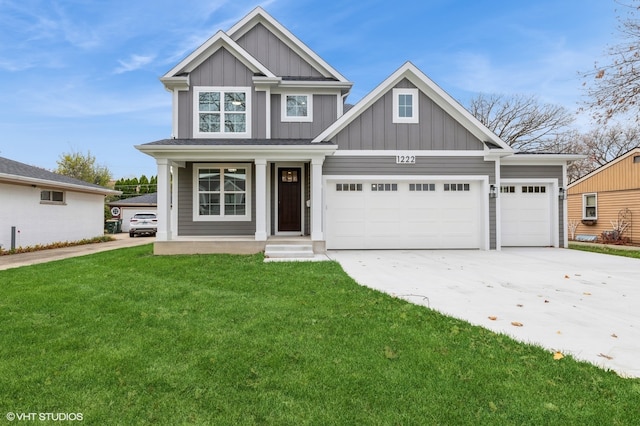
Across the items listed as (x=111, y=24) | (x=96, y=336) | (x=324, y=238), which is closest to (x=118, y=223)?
(x=111, y=24)

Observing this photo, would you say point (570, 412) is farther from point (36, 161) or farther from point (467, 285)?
point (36, 161)

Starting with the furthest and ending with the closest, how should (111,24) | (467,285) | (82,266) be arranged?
(111,24) < (82,266) < (467,285)

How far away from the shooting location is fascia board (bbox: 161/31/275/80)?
10.7m

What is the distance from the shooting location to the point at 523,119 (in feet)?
82.3

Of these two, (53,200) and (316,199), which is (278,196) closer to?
(316,199)

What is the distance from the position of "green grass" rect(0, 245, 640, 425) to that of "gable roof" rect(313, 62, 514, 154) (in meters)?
6.63

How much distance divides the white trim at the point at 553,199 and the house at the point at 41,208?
16.8 metres

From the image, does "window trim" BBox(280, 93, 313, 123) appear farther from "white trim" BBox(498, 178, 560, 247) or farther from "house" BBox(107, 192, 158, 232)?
"house" BBox(107, 192, 158, 232)

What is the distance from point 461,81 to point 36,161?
156 feet

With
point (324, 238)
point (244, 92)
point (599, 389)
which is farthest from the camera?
point (244, 92)

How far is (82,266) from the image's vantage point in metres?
7.54

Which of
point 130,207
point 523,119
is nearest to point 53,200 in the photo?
point 130,207

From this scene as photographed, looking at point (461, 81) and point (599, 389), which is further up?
point (461, 81)

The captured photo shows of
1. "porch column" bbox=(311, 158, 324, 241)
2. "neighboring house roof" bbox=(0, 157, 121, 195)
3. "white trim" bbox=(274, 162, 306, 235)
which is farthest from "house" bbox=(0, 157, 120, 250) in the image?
"porch column" bbox=(311, 158, 324, 241)
